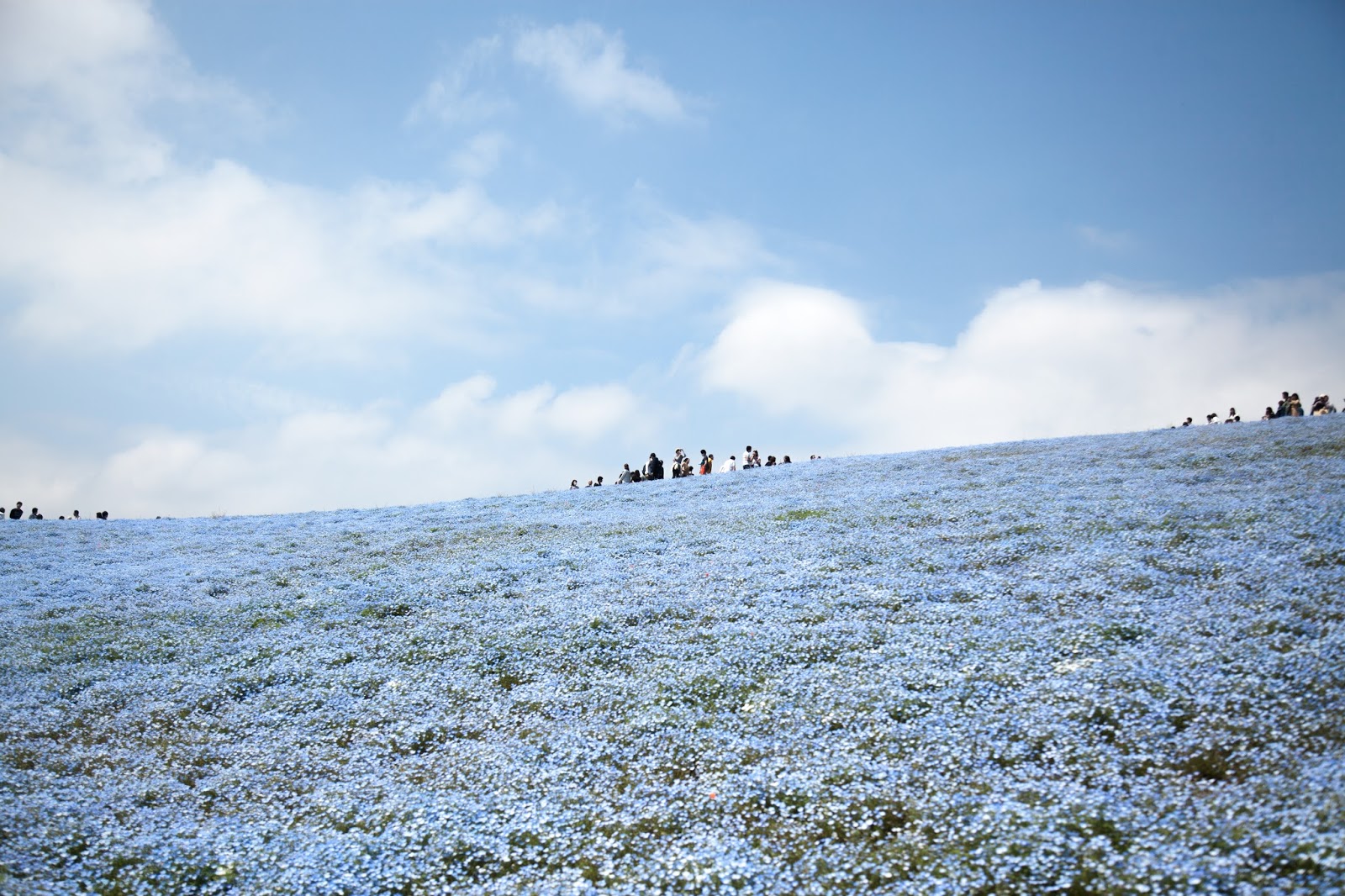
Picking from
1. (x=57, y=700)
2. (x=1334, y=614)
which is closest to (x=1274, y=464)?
(x=1334, y=614)

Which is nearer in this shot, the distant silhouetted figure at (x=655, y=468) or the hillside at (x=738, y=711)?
the hillside at (x=738, y=711)

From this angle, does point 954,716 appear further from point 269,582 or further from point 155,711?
point 269,582

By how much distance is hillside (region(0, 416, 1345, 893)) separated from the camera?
991 centimetres

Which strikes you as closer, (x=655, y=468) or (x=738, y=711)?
(x=738, y=711)

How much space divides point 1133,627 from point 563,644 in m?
10.5

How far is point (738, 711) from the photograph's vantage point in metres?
13.5

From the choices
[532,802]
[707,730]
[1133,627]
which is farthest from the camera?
[1133,627]

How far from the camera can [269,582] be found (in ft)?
76.3

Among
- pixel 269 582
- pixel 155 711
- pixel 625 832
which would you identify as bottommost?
pixel 625 832

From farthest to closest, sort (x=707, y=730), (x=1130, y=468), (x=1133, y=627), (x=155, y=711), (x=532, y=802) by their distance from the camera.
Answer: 1. (x=1130, y=468)
2. (x=155, y=711)
3. (x=1133, y=627)
4. (x=707, y=730)
5. (x=532, y=802)

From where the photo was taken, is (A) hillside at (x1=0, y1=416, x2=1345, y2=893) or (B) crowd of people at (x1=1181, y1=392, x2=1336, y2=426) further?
(B) crowd of people at (x1=1181, y1=392, x2=1336, y2=426)

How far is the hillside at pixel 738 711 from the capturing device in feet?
32.5

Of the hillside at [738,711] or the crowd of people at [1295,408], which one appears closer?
the hillside at [738,711]

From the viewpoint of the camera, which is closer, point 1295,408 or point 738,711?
point 738,711
